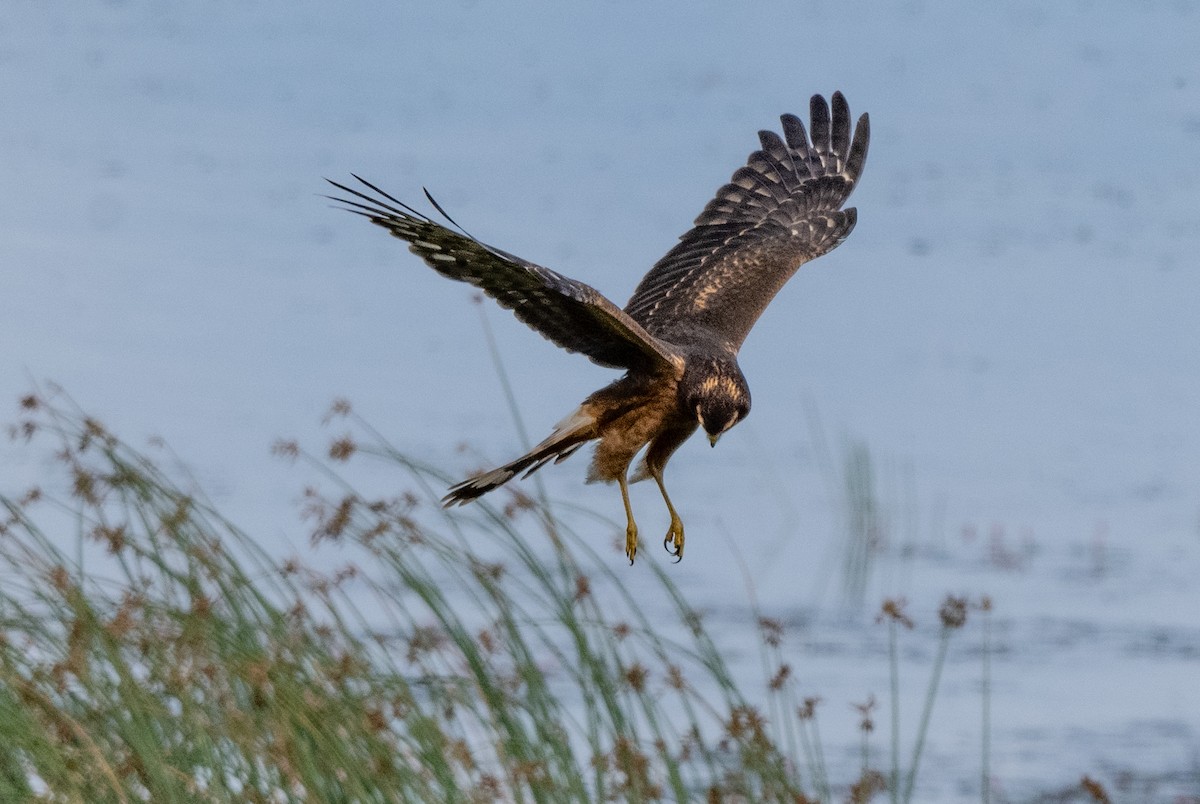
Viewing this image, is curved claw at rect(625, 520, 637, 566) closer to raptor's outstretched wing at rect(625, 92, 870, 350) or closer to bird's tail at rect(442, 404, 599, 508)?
bird's tail at rect(442, 404, 599, 508)

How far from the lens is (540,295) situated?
13.3ft

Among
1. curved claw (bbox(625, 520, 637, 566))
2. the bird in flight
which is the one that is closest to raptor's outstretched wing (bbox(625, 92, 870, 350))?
the bird in flight

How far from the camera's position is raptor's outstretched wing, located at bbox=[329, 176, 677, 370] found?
369 centimetres

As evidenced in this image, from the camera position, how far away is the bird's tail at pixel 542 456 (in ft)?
13.1

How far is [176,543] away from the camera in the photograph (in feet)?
11.5

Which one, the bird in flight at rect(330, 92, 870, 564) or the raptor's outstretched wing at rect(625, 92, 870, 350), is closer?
the bird in flight at rect(330, 92, 870, 564)

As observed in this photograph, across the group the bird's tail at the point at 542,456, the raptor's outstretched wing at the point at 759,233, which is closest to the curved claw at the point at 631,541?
the bird's tail at the point at 542,456


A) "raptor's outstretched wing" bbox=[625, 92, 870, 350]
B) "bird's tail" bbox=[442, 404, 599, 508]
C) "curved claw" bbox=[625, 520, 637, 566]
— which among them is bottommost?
"curved claw" bbox=[625, 520, 637, 566]

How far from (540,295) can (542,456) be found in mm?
459

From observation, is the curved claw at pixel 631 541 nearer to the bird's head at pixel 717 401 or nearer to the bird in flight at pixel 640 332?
the bird in flight at pixel 640 332

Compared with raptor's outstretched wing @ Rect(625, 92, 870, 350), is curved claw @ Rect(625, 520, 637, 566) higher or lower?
lower

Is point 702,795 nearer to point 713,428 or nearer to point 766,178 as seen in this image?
point 713,428

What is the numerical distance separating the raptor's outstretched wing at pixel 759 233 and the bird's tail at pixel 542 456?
2.55 feet

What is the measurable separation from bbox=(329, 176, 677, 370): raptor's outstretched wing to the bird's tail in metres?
0.20
